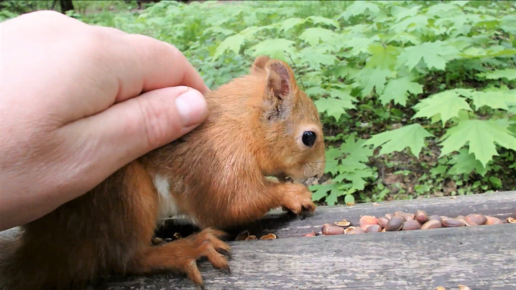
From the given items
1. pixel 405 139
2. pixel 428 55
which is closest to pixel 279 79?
pixel 405 139

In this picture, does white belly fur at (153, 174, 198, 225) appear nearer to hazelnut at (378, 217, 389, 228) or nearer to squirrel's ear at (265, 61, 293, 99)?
squirrel's ear at (265, 61, 293, 99)

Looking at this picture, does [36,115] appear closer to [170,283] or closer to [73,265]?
[73,265]

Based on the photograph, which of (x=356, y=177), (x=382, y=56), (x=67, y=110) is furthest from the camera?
(x=382, y=56)

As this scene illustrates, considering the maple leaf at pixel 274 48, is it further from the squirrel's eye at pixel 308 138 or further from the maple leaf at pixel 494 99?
the squirrel's eye at pixel 308 138

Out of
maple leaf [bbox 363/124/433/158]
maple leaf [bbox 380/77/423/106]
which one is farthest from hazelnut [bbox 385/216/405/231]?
maple leaf [bbox 380/77/423/106]

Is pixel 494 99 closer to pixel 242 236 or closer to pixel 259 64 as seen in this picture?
pixel 259 64

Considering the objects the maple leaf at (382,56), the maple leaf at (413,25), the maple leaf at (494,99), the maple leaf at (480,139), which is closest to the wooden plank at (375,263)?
the maple leaf at (480,139)

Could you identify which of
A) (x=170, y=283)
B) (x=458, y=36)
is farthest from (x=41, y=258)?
(x=458, y=36)
